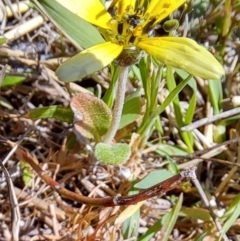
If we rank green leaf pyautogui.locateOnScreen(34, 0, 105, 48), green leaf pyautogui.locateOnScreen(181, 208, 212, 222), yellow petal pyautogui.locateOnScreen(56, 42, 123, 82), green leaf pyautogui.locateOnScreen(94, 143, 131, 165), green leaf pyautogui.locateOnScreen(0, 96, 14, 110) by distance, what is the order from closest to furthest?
yellow petal pyautogui.locateOnScreen(56, 42, 123, 82)
green leaf pyautogui.locateOnScreen(94, 143, 131, 165)
green leaf pyautogui.locateOnScreen(34, 0, 105, 48)
green leaf pyautogui.locateOnScreen(181, 208, 212, 222)
green leaf pyautogui.locateOnScreen(0, 96, 14, 110)

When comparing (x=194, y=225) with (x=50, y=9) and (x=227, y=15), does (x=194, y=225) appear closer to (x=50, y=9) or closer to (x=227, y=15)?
(x=227, y=15)

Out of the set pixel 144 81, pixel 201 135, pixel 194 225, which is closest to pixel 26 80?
pixel 144 81

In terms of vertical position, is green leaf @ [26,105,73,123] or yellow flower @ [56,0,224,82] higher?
yellow flower @ [56,0,224,82]

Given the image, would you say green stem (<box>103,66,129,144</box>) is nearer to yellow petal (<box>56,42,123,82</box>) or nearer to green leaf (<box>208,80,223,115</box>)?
yellow petal (<box>56,42,123,82</box>)

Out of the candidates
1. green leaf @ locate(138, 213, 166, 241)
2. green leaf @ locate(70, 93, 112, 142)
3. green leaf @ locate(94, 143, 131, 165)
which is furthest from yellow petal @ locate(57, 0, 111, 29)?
green leaf @ locate(138, 213, 166, 241)

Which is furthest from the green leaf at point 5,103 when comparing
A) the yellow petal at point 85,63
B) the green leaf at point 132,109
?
the yellow petal at point 85,63

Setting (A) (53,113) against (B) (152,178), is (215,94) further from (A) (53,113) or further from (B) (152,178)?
(A) (53,113)

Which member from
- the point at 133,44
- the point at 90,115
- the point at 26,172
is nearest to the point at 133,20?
the point at 133,44
